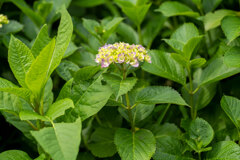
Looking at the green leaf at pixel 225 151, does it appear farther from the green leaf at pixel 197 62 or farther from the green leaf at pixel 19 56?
the green leaf at pixel 19 56

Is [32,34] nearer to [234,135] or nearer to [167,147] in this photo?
[167,147]

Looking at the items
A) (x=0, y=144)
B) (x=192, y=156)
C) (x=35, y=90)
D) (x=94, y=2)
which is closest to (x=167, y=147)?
(x=192, y=156)

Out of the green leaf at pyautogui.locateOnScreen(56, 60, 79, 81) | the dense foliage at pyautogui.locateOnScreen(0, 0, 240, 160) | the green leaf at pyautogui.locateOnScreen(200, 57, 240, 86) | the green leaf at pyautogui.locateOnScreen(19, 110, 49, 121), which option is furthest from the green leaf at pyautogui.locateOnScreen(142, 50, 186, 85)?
the green leaf at pyautogui.locateOnScreen(19, 110, 49, 121)

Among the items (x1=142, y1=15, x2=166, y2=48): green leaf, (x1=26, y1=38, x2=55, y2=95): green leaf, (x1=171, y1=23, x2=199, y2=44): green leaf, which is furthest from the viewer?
(x1=142, y1=15, x2=166, y2=48): green leaf

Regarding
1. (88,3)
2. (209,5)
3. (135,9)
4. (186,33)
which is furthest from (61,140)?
(88,3)

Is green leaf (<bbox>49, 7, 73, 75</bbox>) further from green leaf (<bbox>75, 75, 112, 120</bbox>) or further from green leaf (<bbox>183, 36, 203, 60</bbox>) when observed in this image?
green leaf (<bbox>183, 36, 203, 60</bbox>)

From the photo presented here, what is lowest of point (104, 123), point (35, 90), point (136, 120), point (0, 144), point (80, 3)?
point (0, 144)

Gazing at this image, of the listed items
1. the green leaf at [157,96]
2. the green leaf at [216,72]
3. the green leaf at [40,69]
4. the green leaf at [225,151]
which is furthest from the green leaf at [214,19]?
the green leaf at [40,69]
